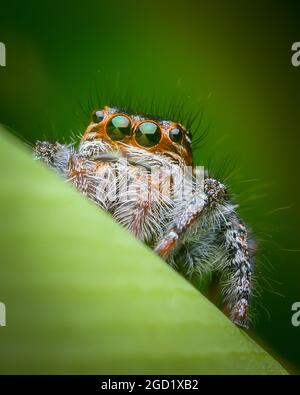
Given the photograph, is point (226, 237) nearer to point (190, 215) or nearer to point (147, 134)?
point (190, 215)

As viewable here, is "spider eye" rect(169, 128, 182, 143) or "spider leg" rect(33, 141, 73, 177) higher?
"spider eye" rect(169, 128, 182, 143)

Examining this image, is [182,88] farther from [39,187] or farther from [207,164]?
[39,187]

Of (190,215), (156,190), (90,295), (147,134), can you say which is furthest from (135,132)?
(90,295)

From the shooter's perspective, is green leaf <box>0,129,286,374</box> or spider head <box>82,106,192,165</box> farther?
spider head <box>82,106,192,165</box>

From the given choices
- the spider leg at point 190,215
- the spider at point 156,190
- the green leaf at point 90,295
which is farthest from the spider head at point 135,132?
the green leaf at point 90,295

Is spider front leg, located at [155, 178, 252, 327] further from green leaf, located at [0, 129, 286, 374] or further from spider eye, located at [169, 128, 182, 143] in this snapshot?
green leaf, located at [0, 129, 286, 374]

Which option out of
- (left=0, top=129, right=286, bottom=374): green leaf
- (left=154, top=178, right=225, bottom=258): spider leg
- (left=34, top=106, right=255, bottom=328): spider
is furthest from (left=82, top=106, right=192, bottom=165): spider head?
(left=0, top=129, right=286, bottom=374): green leaf

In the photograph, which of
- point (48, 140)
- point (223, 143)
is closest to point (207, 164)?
point (223, 143)
